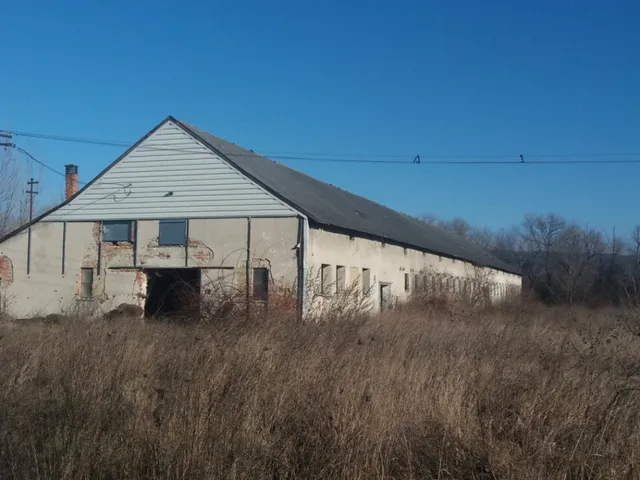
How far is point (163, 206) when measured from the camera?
79.9ft

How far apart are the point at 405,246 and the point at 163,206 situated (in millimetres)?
12307

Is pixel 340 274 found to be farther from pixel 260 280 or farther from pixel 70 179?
pixel 70 179

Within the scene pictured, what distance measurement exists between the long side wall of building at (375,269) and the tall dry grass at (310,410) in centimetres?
981

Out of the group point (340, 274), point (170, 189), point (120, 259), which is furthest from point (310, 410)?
point (120, 259)

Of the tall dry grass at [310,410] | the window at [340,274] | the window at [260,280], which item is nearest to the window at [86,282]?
the window at [260,280]

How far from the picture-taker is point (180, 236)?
78.7ft

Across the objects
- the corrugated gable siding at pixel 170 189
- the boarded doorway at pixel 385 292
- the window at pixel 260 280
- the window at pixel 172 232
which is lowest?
the boarded doorway at pixel 385 292

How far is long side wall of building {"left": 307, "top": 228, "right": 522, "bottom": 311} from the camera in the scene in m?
22.3

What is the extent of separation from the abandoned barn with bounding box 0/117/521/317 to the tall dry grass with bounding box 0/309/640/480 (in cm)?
1312

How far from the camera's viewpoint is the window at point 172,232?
78.6ft

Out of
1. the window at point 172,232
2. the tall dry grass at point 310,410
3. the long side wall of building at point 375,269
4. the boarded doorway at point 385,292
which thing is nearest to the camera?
the tall dry grass at point 310,410

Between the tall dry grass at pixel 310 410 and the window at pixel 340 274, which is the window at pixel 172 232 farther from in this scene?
the tall dry grass at pixel 310 410

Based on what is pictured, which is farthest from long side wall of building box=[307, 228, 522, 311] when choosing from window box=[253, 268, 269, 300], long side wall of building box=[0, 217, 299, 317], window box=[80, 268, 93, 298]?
window box=[80, 268, 93, 298]

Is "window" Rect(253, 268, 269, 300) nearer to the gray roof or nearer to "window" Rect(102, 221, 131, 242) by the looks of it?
the gray roof
